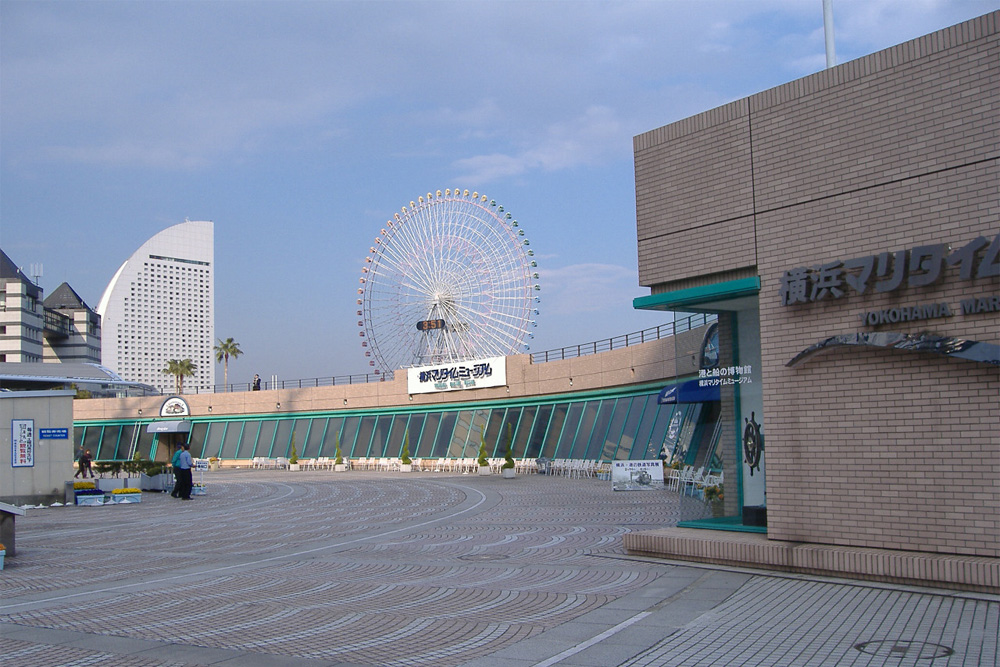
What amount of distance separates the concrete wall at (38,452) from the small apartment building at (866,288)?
17147mm

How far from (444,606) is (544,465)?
77.8 feet

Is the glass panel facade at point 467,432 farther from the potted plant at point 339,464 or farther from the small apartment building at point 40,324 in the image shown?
the small apartment building at point 40,324

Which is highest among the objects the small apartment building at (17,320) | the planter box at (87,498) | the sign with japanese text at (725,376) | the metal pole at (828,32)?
the small apartment building at (17,320)

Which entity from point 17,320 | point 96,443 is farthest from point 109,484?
point 17,320

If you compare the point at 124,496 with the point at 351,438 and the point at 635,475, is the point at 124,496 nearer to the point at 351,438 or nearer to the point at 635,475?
the point at 635,475

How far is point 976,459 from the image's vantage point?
8305 mm

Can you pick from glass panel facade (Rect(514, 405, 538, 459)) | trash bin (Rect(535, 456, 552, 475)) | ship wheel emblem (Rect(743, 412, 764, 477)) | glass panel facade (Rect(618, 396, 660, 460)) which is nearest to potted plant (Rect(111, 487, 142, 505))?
trash bin (Rect(535, 456, 552, 475))

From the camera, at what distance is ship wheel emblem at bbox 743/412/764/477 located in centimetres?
1089

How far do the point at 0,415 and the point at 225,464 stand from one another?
86.0 ft

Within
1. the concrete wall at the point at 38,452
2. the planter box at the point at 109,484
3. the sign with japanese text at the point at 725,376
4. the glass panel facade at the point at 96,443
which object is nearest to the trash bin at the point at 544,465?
the planter box at the point at 109,484

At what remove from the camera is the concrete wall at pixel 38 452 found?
2133cm

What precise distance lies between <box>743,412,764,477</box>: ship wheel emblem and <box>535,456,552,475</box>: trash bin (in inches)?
812

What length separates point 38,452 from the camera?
2191 centimetres

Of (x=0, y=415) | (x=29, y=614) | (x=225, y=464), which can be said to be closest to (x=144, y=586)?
(x=29, y=614)
